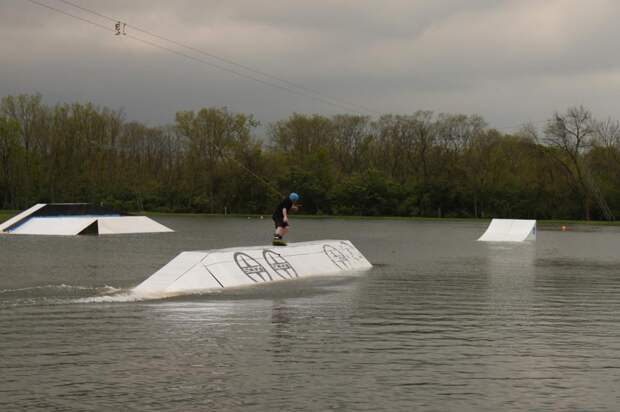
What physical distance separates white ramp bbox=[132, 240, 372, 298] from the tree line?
7324 cm

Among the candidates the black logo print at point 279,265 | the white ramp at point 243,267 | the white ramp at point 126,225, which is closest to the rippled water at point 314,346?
the white ramp at point 243,267

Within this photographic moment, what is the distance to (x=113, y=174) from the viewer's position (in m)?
118

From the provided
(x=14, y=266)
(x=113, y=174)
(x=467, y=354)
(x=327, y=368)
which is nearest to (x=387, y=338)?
(x=467, y=354)

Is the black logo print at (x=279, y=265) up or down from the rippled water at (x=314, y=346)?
up

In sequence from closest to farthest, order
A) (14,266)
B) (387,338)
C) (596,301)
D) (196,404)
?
(196,404)
(387,338)
(596,301)
(14,266)

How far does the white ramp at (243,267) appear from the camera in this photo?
19828 mm

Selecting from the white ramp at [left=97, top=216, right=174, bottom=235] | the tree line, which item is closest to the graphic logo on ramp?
the white ramp at [left=97, top=216, right=174, bottom=235]

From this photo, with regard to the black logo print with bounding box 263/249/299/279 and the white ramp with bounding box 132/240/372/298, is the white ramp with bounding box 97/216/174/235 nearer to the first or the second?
the white ramp with bounding box 132/240/372/298

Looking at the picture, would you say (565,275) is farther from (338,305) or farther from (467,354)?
(467,354)

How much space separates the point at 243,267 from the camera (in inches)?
871

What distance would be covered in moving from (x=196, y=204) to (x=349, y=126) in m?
26.2

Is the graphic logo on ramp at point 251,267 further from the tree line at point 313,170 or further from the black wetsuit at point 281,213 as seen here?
the tree line at point 313,170

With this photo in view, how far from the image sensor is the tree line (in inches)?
4053

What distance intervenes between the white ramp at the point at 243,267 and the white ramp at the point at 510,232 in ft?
87.9
